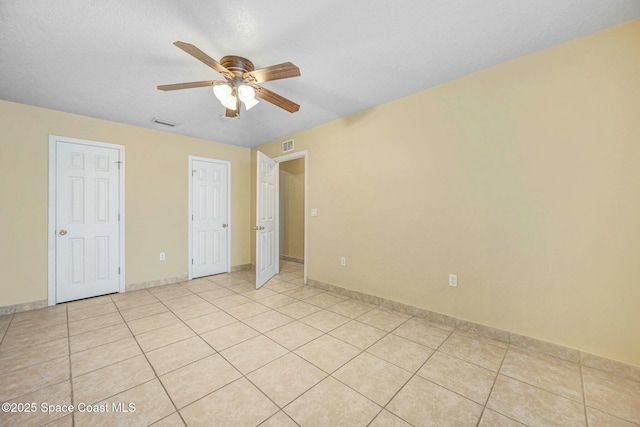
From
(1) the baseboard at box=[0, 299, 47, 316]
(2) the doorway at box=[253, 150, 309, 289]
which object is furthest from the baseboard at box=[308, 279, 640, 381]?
(1) the baseboard at box=[0, 299, 47, 316]

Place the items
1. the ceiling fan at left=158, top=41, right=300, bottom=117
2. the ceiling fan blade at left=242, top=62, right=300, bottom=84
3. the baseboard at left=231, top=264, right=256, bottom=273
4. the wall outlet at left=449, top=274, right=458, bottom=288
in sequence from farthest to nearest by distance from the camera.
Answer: the baseboard at left=231, top=264, right=256, bottom=273 → the wall outlet at left=449, top=274, right=458, bottom=288 → the ceiling fan at left=158, top=41, right=300, bottom=117 → the ceiling fan blade at left=242, top=62, right=300, bottom=84

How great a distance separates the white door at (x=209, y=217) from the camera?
4.33 metres

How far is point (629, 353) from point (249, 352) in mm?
2858

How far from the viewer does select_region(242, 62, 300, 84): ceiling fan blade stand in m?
1.72

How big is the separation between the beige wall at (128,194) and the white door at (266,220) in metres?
0.86

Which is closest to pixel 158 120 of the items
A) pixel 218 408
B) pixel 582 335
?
pixel 218 408

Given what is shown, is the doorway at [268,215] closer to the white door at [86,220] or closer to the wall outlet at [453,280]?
the white door at [86,220]

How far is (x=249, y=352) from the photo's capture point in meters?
2.04

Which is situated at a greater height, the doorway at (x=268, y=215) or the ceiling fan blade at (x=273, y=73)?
the ceiling fan blade at (x=273, y=73)

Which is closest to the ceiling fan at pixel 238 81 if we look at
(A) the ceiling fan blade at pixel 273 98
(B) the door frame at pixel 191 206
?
(A) the ceiling fan blade at pixel 273 98

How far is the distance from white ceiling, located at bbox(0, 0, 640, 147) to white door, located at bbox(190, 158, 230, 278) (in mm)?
1760

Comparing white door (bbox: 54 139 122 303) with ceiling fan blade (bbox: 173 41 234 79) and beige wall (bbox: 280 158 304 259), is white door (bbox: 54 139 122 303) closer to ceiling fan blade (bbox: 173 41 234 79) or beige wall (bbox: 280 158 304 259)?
ceiling fan blade (bbox: 173 41 234 79)

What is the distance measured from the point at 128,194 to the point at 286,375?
359cm

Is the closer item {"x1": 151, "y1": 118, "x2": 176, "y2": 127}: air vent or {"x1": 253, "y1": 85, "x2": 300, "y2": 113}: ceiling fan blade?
{"x1": 253, "y1": 85, "x2": 300, "y2": 113}: ceiling fan blade
